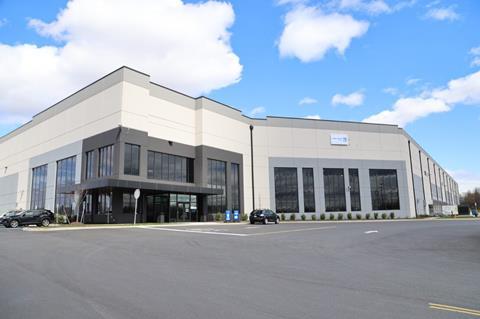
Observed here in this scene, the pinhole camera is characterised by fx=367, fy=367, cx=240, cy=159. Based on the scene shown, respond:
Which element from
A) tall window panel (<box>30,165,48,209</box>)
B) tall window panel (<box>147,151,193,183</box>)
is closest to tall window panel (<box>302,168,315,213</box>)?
tall window panel (<box>147,151,193,183</box>)

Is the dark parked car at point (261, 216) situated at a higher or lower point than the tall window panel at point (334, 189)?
lower

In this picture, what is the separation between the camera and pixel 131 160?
37.1 meters

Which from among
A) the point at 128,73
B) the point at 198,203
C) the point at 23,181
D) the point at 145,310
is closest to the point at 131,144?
the point at 128,73

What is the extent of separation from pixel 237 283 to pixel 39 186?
5186 cm

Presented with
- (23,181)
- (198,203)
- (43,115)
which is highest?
(43,115)

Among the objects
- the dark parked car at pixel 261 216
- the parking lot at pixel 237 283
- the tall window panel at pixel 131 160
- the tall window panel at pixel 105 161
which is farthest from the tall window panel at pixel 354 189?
the parking lot at pixel 237 283

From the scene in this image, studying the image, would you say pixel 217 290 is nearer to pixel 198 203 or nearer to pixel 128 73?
pixel 128 73

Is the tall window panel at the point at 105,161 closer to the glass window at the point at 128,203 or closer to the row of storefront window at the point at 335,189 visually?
the glass window at the point at 128,203

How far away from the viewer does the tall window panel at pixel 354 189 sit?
2266 inches

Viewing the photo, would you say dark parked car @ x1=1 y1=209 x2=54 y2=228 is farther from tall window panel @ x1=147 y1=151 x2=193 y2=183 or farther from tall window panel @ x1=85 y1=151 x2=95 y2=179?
tall window panel @ x1=147 y1=151 x2=193 y2=183

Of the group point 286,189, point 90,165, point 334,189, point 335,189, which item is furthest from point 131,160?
point 335,189

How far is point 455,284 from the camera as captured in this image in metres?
7.74

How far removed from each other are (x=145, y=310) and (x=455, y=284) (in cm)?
635

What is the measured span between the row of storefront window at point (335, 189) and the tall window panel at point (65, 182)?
90.1ft
